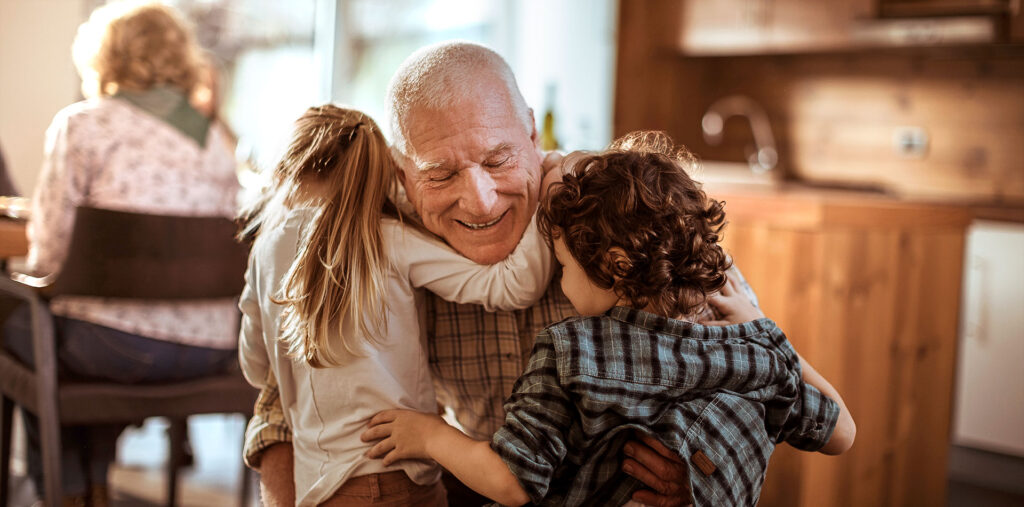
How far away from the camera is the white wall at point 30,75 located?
3346mm

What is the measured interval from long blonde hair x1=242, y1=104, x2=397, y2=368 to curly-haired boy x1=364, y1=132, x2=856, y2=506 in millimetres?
185

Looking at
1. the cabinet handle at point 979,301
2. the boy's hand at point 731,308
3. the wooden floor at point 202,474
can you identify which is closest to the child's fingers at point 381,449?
the boy's hand at point 731,308

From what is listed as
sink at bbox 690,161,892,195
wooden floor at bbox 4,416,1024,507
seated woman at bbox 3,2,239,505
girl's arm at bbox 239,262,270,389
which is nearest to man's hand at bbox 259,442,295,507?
girl's arm at bbox 239,262,270,389

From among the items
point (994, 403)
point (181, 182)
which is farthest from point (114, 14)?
point (994, 403)

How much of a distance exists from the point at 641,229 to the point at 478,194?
24 cm

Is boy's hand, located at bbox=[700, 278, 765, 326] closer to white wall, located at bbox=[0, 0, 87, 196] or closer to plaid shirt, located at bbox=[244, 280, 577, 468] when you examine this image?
plaid shirt, located at bbox=[244, 280, 577, 468]

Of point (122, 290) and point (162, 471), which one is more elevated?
point (122, 290)

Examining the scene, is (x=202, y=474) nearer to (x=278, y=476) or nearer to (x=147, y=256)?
(x=147, y=256)

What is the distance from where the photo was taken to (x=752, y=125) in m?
4.71

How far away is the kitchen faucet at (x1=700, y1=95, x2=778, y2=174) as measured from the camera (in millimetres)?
4625

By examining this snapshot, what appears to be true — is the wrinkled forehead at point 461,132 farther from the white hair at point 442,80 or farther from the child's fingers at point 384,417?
the child's fingers at point 384,417

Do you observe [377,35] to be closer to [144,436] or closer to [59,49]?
[59,49]

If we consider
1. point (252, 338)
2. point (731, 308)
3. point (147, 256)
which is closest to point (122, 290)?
point (147, 256)

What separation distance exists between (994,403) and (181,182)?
9.42ft
